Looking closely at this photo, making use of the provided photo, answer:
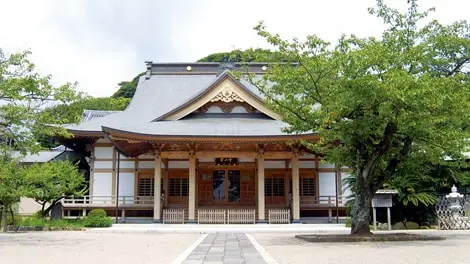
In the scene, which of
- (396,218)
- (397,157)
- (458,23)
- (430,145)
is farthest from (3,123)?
(396,218)

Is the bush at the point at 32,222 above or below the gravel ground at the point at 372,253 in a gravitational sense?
below

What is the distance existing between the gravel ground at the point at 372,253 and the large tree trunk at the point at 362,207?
1.60 meters

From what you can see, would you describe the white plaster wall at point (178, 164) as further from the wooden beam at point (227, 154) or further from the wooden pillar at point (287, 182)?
the wooden pillar at point (287, 182)

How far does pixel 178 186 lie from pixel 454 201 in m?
13.4

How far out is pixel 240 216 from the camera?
22.5 meters

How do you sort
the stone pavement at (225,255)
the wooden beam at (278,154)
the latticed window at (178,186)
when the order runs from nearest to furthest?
1. the stone pavement at (225,255)
2. the wooden beam at (278,154)
3. the latticed window at (178,186)

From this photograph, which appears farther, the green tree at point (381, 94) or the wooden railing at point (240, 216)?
the wooden railing at point (240, 216)

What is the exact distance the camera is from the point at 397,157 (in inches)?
543

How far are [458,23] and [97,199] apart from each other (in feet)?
61.5

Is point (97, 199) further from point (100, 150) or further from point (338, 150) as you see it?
point (338, 150)

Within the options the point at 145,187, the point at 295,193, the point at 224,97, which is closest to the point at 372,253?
the point at 295,193

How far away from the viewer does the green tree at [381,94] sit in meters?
11.5

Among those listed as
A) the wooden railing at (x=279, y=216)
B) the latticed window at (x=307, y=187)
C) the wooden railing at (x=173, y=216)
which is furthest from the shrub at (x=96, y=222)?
the latticed window at (x=307, y=187)

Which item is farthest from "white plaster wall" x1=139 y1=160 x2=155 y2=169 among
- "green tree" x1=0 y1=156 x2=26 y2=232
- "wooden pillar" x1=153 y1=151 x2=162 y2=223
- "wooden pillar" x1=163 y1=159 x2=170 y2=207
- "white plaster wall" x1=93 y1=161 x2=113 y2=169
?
"green tree" x1=0 y1=156 x2=26 y2=232
